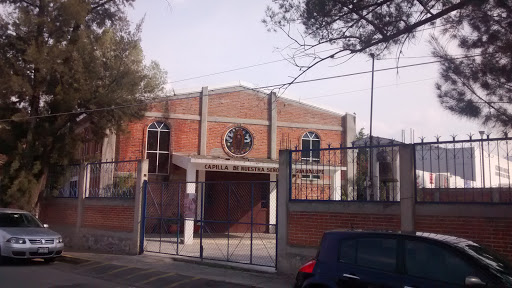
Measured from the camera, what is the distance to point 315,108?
24.8 metres

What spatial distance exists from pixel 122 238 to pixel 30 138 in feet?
17.5

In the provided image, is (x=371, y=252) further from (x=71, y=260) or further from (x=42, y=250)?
(x=71, y=260)

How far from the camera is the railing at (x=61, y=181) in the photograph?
1778cm

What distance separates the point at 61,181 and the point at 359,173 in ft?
41.2

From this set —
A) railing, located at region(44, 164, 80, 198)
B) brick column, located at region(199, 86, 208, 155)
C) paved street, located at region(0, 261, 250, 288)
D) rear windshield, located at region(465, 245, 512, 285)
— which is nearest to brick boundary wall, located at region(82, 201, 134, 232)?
railing, located at region(44, 164, 80, 198)

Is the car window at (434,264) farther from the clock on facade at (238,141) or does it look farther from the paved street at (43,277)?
the clock on facade at (238,141)

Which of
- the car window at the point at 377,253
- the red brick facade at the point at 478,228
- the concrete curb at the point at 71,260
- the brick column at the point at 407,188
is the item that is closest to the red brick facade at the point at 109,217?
the concrete curb at the point at 71,260

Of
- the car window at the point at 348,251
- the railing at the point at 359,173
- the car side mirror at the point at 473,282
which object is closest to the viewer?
the car side mirror at the point at 473,282

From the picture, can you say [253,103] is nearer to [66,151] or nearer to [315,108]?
[315,108]

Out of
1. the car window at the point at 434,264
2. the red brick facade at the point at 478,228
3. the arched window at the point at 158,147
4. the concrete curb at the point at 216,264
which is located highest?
the arched window at the point at 158,147

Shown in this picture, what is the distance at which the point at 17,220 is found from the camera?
45.6 feet

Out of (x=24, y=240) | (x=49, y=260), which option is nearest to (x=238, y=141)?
(x=49, y=260)

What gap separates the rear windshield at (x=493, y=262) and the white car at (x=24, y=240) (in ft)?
36.7


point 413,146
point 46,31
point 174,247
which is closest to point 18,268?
point 174,247
